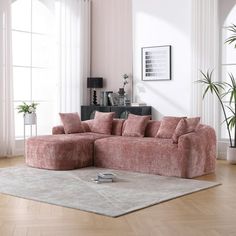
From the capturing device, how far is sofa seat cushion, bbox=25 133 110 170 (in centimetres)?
777

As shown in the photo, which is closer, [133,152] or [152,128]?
[133,152]

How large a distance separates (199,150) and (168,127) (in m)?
0.77

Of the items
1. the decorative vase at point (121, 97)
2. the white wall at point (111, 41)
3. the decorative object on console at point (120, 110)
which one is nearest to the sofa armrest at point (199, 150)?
the decorative object on console at point (120, 110)

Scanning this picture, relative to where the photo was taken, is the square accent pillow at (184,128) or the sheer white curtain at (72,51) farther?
the sheer white curtain at (72,51)

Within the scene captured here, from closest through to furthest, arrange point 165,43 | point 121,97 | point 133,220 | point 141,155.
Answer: point 133,220, point 141,155, point 165,43, point 121,97

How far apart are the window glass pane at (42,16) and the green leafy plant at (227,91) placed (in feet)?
11.4

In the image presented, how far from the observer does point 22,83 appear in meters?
10.7

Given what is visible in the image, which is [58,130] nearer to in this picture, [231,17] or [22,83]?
[22,83]

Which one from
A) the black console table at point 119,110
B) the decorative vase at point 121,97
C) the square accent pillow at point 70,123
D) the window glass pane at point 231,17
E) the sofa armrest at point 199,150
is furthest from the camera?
the decorative vase at point 121,97

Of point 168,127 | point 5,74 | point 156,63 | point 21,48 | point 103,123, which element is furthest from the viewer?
point 21,48

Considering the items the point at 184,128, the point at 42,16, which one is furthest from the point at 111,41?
the point at 184,128

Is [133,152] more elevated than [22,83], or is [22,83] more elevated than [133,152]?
[22,83]

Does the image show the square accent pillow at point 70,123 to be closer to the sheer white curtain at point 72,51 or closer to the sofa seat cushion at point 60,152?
the sofa seat cushion at point 60,152

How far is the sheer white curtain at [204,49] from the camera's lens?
9.01 meters
